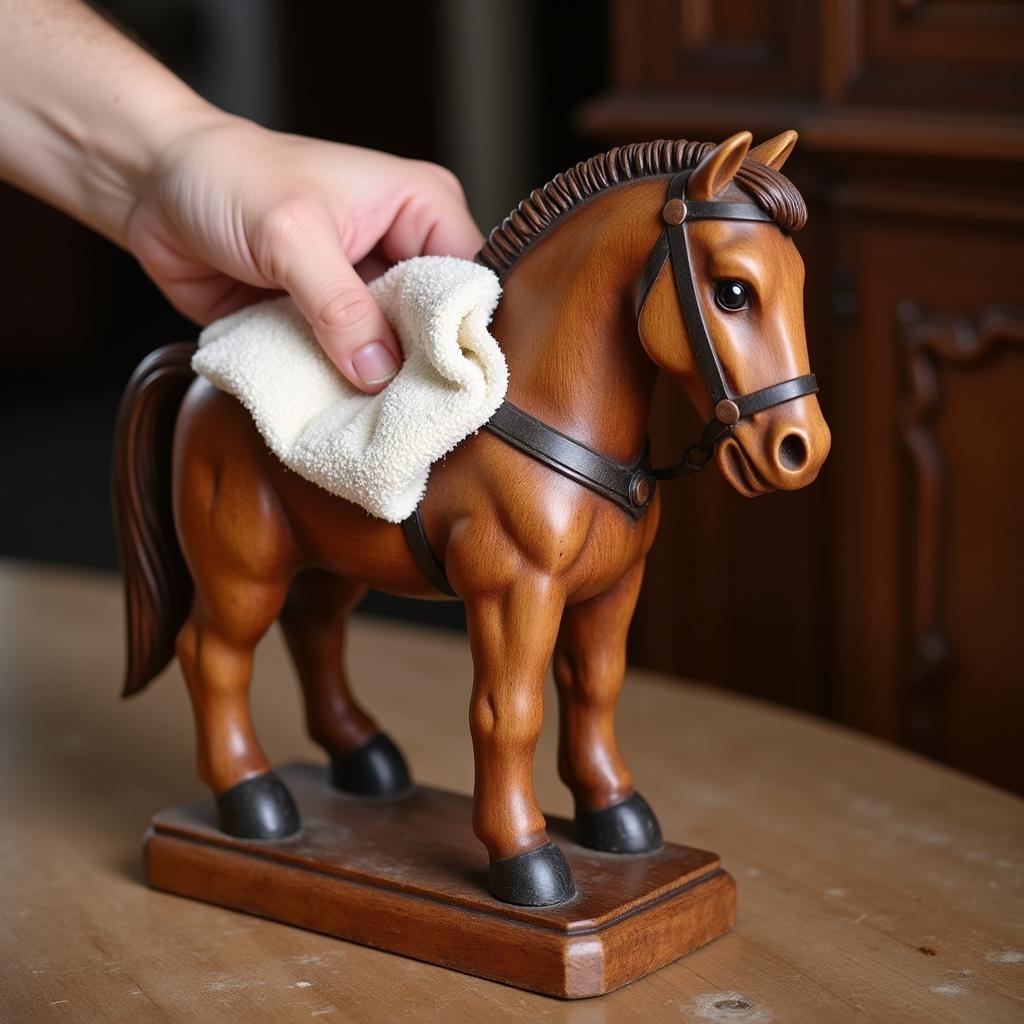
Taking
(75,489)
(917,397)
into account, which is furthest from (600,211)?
(75,489)

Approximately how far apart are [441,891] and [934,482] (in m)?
0.87

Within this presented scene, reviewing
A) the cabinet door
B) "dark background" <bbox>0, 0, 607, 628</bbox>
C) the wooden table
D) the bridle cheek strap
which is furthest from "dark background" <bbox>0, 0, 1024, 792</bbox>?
"dark background" <bbox>0, 0, 607, 628</bbox>

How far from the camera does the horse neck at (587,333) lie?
797 mm

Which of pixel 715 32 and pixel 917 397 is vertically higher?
pixel 715 32

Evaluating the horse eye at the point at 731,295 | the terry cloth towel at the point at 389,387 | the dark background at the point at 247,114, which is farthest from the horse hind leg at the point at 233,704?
the dark background at the point at 247,114

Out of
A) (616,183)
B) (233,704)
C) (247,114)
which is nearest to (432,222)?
(616,183)

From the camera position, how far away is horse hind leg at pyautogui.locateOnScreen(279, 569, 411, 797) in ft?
3.29

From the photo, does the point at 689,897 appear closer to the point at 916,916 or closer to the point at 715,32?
the point at 916,916

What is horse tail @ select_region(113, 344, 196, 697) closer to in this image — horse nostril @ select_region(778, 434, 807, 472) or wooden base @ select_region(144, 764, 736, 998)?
wooden base @ select_region(144, 764, 736, 998)

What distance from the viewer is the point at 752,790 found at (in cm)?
109

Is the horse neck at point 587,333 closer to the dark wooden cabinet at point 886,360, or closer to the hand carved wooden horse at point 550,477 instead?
the hand carved wooden horse at point 550,477

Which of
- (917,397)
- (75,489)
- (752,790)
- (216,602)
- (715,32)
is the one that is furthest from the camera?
(75,489)

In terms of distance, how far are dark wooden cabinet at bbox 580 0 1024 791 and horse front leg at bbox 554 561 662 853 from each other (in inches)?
27.3

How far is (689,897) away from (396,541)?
246mm
